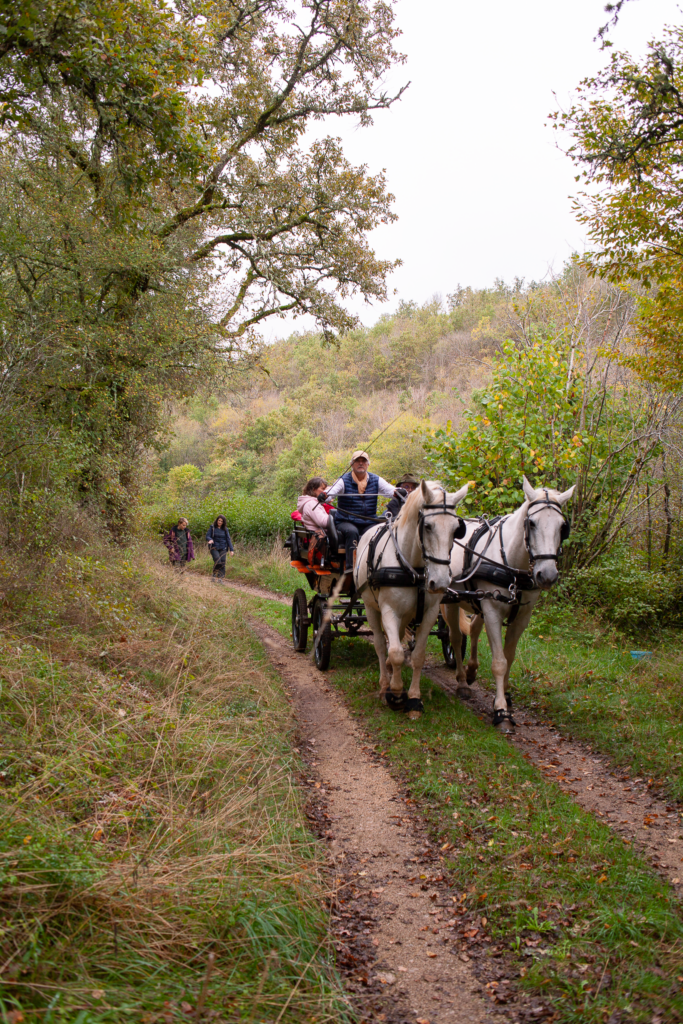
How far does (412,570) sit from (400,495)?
1.54 meters

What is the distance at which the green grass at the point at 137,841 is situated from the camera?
2324mm

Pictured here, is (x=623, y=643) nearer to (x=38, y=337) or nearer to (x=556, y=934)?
(x=556, y=934)

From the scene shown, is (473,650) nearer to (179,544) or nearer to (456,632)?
(456,632)

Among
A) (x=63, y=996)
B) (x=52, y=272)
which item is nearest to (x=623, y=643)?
(x=63, y=996)

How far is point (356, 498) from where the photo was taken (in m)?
8.26

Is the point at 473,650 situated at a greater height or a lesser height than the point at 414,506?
lesser

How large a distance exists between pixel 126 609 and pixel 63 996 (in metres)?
4.76

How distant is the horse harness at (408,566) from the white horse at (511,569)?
0.46 m

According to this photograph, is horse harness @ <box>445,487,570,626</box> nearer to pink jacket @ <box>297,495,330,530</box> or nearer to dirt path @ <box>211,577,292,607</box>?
pink jacket @ <box>297,495,330,530</box>

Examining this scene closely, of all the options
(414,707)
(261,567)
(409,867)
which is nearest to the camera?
(409,867)

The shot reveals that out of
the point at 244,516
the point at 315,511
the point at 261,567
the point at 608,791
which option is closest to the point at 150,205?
the point at 315,511

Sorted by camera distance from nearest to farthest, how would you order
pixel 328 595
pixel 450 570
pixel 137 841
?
pixel 137 841
pixel 450 570
pixel 328 595

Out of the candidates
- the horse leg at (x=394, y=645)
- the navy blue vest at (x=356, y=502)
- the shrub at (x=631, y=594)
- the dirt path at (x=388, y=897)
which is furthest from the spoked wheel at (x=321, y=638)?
the shrub at (x=631, y=594)

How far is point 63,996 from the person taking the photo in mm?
2070
